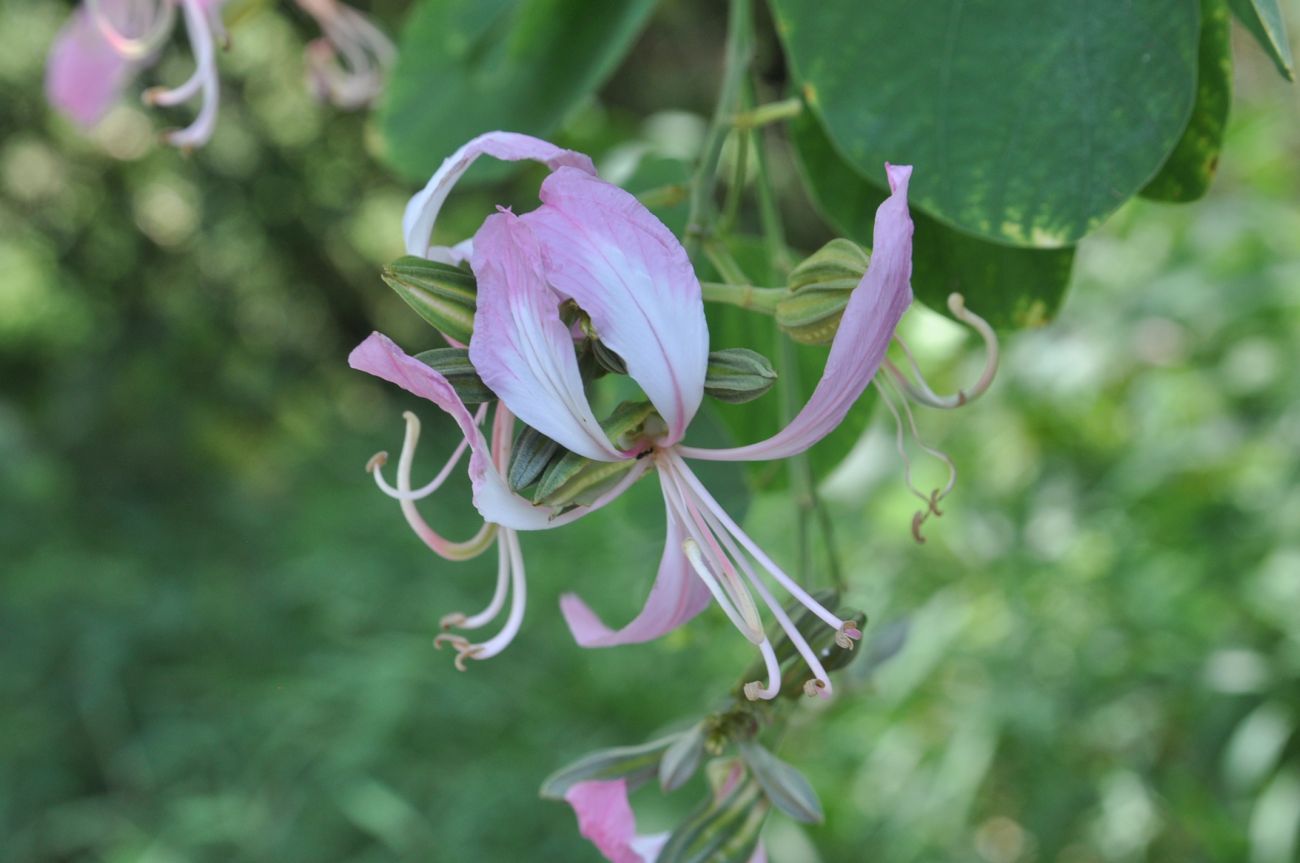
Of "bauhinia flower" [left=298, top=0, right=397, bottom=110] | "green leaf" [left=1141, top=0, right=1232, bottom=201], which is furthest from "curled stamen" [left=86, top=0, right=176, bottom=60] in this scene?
"green leaf" [left=1141, top=0, right=1232, bottom=201]

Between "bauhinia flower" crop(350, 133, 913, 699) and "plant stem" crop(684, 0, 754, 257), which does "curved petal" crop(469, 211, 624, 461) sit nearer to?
"bauhinia flower" crop(350, 133, 913, 699)

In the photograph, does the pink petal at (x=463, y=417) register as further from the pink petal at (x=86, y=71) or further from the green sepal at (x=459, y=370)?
the pink petal at (x=86, y=71)

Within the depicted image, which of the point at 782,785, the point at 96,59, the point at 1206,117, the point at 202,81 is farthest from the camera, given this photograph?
the point at 96,59

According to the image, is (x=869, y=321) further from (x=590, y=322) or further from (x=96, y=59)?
(x=96, y=59)

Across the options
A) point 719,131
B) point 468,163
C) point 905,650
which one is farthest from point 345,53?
point 905,650

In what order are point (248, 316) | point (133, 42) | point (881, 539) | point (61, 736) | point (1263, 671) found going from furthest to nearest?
point (248, 316), point (61, 736), point (881, 539), point (1263, 671), point (133, 42)

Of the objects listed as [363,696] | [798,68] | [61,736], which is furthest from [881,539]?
[798,68]

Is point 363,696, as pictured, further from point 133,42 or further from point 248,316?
point 248,316
